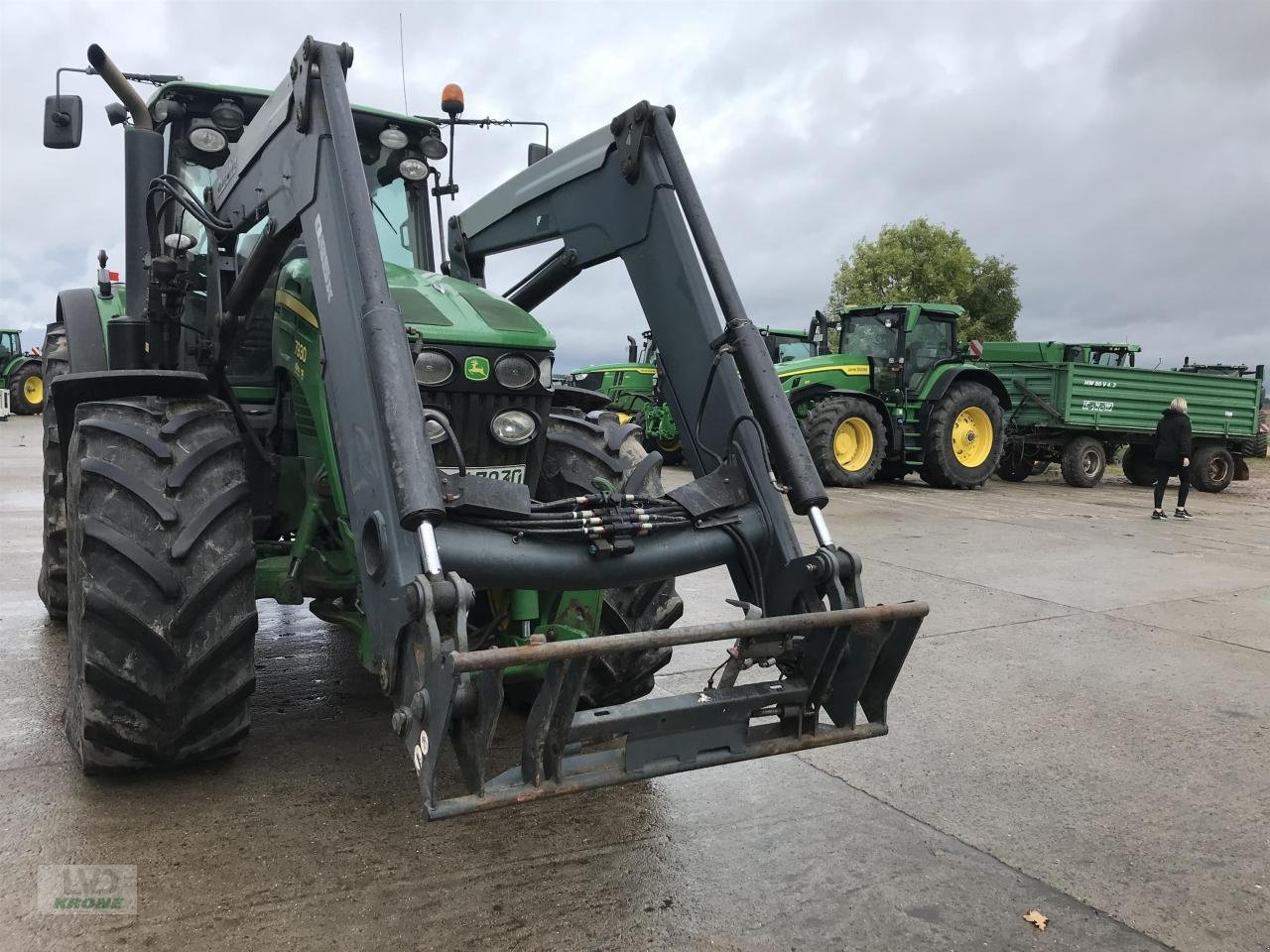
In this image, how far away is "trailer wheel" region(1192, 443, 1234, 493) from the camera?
17.8m

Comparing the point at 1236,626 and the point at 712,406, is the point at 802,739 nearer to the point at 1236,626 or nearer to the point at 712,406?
the point at 712,406

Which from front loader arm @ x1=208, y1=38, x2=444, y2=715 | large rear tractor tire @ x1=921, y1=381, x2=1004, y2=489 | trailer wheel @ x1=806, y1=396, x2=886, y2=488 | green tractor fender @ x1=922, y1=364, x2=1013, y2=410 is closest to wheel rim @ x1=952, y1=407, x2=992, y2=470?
large rear tractor tire @ x1=921, y1=381, x2=1004, y2=489

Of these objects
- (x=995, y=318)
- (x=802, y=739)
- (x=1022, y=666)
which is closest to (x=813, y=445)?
(x=1022, y=666)

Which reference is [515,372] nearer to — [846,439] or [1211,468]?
[846,439]

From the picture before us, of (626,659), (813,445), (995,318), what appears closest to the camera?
(626,659)

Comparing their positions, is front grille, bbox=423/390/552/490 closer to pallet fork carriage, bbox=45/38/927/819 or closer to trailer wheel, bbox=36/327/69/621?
pallet fork carriage, bbox=45/38/927/819

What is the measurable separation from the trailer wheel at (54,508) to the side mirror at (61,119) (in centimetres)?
96

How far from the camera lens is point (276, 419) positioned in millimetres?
4020

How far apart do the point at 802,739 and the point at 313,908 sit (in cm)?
136

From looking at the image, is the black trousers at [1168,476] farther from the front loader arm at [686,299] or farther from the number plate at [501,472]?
the number plate at [501,472]

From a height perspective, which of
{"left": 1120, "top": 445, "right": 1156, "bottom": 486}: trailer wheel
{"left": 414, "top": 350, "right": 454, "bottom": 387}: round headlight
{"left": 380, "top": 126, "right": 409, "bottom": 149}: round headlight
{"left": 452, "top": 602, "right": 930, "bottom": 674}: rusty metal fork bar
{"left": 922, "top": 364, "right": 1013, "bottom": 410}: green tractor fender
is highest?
{"left": 380, "top": 126, "right": 409, "bottom": 149}: round headlight

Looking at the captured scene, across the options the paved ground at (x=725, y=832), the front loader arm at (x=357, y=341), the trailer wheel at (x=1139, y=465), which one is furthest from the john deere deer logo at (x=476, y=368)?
the trailer wheel at (x=1139, y=465)

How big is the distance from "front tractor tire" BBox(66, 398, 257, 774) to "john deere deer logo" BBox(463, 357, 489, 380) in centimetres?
80

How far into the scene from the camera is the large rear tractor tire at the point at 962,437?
575 inches
